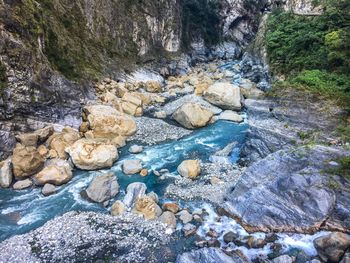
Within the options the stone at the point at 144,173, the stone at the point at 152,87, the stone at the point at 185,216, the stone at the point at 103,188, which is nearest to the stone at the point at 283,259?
the stone at the point at 185,216

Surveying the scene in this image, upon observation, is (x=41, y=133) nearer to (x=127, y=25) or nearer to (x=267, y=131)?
(x=267, y=131)

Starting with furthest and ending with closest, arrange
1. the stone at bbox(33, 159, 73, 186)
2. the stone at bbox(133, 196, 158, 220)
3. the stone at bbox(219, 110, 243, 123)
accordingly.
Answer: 1. the stone at bbox(219, 110, 243, 123)
2. the stone at bbox(33, 159, 73, 186)
3. the stone at bbox(133, 196, 158, 220)

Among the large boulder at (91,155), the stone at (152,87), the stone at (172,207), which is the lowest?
the stone at (172,207)

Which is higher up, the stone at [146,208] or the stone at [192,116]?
the stone at [192,116]

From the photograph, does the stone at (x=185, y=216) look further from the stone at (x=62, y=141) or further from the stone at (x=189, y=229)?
the stone at (x=62, y=141)

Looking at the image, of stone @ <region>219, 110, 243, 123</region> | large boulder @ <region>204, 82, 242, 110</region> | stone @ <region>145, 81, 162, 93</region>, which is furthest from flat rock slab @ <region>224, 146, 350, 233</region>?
stone @ <region>145, 81, 162, 93</region>

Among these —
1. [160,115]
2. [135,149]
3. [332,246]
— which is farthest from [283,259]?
[160,115]

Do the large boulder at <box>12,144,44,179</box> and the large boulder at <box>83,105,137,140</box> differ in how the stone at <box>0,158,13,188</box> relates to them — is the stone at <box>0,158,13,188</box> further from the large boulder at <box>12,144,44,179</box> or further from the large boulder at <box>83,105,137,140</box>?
the large boulder at <box>83,105,137,140</box>

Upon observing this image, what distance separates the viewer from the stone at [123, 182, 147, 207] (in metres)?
15.4

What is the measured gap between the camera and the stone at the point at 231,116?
26145 millimetres

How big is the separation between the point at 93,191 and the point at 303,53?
19.0 meters

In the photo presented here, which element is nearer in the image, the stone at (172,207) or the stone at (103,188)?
the stone at (172,207)

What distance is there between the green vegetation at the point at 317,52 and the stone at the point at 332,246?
8.16m

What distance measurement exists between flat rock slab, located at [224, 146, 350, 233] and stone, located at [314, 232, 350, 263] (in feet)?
2.46
